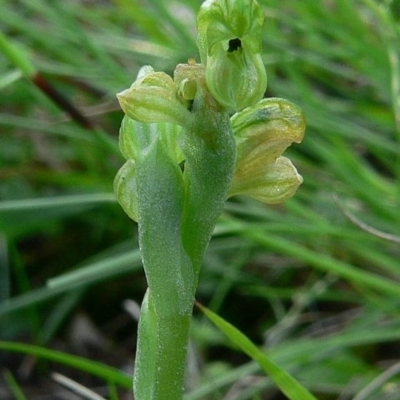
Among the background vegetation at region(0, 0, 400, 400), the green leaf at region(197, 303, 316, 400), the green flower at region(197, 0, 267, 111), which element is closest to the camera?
the green flower at region(197, 0, 267, 111)

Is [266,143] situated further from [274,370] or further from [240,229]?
[240,229]

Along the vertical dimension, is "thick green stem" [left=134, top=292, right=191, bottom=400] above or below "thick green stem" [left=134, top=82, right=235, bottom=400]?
below

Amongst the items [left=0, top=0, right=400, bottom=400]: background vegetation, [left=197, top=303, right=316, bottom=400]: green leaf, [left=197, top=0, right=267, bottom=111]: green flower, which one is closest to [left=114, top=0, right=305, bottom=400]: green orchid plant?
[left=197, top=0, right=267, bottom=111]: green flower

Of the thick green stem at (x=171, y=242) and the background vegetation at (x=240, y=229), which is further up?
the background vegetation at (x=240, y=229)

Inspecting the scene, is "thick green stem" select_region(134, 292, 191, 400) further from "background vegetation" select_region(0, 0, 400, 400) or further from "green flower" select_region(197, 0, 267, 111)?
"background vegetation" select_region(0, 0, 400, 400)

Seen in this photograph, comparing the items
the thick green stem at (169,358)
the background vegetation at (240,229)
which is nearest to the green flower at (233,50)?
the thick green stem at (169,358)

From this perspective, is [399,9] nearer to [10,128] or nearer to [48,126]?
[48,126]

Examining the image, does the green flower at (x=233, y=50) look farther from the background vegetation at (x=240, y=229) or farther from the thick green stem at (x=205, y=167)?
the background vegetation at (x=240, y=229)
